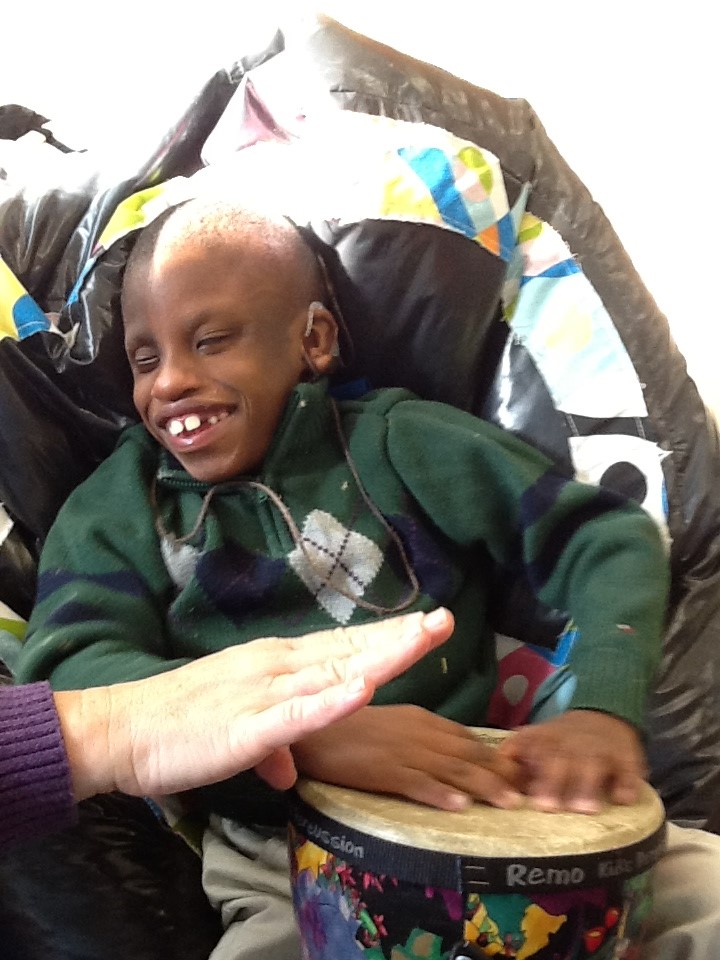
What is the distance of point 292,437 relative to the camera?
Answer: 101 centimetres

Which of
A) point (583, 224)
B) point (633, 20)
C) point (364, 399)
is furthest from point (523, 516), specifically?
point (633, 20)

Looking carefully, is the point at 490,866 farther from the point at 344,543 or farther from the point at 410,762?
the point at 344,543

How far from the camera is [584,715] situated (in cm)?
77

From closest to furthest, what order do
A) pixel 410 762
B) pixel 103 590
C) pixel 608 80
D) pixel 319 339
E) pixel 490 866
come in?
pixel 490 866 < pixel 410 762 < pixel 103 590 < pixel 319 339 < pixel 608 80

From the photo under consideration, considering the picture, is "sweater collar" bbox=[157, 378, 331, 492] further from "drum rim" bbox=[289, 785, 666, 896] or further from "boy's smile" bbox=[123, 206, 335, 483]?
"drum rim" bbox=[289, 785, 666, 896]

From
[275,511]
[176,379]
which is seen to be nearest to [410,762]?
[275,511]

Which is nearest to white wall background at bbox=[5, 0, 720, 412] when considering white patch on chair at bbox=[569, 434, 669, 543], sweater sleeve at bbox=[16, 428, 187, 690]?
white patch on chair at bbox=[569, 434, 669, 543]

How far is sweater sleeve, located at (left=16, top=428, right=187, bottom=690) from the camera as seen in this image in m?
0.84

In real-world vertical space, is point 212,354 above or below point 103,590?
above

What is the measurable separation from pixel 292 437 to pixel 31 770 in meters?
0.47

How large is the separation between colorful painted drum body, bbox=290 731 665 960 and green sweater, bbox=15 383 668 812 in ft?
0.86

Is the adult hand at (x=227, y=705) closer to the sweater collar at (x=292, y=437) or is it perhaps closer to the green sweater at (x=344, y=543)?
the green sweater at (x=344, y=543)

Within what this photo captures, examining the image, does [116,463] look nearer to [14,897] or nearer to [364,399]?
[364,399]

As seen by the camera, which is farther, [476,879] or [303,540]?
[303,540]
